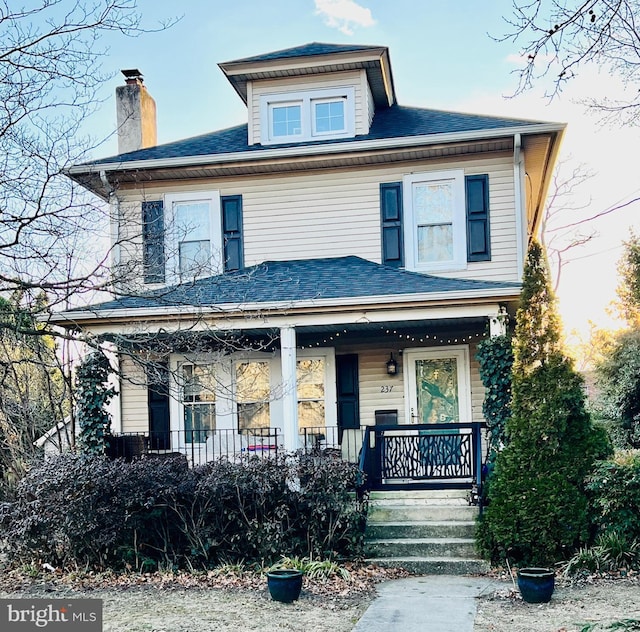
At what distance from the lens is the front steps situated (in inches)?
345

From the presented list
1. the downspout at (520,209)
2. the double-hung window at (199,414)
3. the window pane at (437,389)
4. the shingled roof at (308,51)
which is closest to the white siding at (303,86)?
the shingled roof at (308,51)

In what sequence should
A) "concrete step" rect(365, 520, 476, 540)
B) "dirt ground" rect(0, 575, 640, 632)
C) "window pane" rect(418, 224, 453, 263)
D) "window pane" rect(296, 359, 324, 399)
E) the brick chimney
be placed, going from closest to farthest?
1. "dirt ground" rect(0, 575, 640, 632)
2. "concrete step" rect(365, 520, 476, 540)
3. "window pane" rect(418, 224, 453, 263)
4. "window pane" rect(296, 359, 324, 399)
5. the brick chimney

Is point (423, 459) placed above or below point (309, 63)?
below

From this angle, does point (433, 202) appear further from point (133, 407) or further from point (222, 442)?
point (133, 407)

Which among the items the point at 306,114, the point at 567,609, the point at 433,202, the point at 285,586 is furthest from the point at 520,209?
the point at 285,586

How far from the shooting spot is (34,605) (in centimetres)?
731

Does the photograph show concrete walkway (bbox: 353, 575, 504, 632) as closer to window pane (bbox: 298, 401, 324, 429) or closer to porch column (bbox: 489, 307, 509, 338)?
porch column (bbox: 489, 307, 509, 338)

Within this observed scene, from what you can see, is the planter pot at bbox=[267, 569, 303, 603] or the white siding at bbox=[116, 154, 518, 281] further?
the white siding at bbox=[116, 154, 518, 281]

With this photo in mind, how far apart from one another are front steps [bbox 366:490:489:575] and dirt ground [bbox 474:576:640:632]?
1.05m

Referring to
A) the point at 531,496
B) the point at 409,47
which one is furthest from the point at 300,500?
the point at 409,47

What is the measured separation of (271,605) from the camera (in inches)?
289

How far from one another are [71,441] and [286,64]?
702 centimetres

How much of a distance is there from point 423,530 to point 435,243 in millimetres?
4581

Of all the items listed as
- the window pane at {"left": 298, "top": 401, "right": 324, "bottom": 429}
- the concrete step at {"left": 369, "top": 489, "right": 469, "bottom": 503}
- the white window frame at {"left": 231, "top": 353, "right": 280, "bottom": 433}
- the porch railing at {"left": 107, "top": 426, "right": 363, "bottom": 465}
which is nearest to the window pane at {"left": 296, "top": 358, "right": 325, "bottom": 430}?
the window pane at {"left": 298, "top": 401, "right": 324, "bottom": 429}
